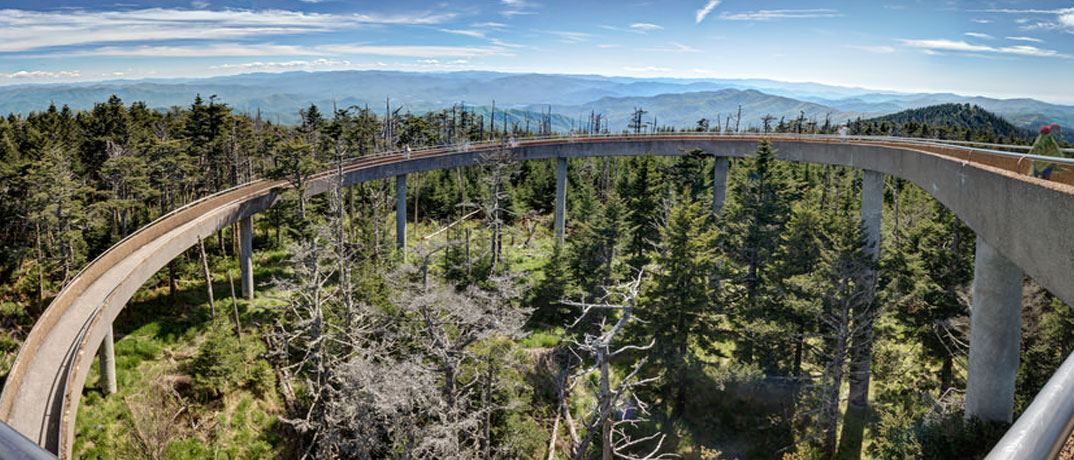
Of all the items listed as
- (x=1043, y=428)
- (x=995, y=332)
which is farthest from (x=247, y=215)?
(x=1043, y=428)

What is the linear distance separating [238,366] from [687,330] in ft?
65.5

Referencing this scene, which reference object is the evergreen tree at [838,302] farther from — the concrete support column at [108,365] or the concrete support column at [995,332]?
the concrete support column at [108,365]

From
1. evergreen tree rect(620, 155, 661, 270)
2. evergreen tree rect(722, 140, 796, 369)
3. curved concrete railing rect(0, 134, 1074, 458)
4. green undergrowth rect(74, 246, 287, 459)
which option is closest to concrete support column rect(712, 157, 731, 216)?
evergreen tree rect(620, 155, 661, 270)

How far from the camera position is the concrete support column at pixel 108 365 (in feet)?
71.1

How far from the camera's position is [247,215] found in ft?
96.7

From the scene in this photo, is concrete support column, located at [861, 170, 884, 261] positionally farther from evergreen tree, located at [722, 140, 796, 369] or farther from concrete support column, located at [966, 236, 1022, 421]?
concrete support column, located at [966, 236, 1022, 421]

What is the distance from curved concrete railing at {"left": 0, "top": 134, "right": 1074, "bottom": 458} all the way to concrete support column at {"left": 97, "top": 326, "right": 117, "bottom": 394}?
2880 mm

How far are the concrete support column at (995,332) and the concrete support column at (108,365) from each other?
95.2ft

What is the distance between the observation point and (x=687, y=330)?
26578 millimetres

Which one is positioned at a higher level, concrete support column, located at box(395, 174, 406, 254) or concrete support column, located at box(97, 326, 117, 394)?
concrete support column, located at box(395, 174, 406, 254)

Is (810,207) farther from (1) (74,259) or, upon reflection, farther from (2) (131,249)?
(1) (74,259)

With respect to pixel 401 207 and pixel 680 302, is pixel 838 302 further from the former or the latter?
pixel 401 207

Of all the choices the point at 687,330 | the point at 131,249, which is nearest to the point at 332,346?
the point at 131,249

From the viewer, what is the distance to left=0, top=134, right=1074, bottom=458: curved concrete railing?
9180mm
